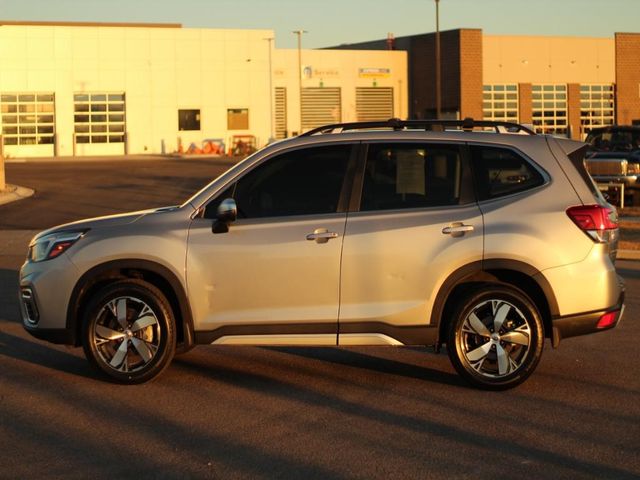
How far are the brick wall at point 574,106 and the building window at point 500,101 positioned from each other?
12.4ft

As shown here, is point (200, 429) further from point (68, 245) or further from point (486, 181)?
point (486, 181)

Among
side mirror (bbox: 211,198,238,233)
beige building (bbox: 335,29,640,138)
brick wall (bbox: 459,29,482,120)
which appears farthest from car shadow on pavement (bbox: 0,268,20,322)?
beige building (bbox: 335,29,640,138)

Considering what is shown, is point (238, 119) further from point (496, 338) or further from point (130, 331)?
point (496, 338)

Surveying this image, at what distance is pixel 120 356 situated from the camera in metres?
8.39

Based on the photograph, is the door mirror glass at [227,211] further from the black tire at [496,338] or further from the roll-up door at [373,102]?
the roll-up door at [373,102]

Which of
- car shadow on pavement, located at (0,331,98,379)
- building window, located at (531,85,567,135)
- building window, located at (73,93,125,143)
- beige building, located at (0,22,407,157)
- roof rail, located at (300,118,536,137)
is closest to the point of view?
roof rail, located at (300,118,536,137)

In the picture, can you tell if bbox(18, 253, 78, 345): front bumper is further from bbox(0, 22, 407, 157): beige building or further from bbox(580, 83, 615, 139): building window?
bbox(580, 83, 615, 139): building window

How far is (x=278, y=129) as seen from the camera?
2901 inches

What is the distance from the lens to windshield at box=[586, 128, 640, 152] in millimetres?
28141

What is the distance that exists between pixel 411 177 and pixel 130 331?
239cm

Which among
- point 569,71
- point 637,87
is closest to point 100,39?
point 569,71

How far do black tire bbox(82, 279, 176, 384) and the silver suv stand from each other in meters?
0.01

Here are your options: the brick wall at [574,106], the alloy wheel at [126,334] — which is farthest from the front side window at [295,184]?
the brick wall at [574,106]

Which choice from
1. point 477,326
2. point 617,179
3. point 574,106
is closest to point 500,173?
point 477,326
